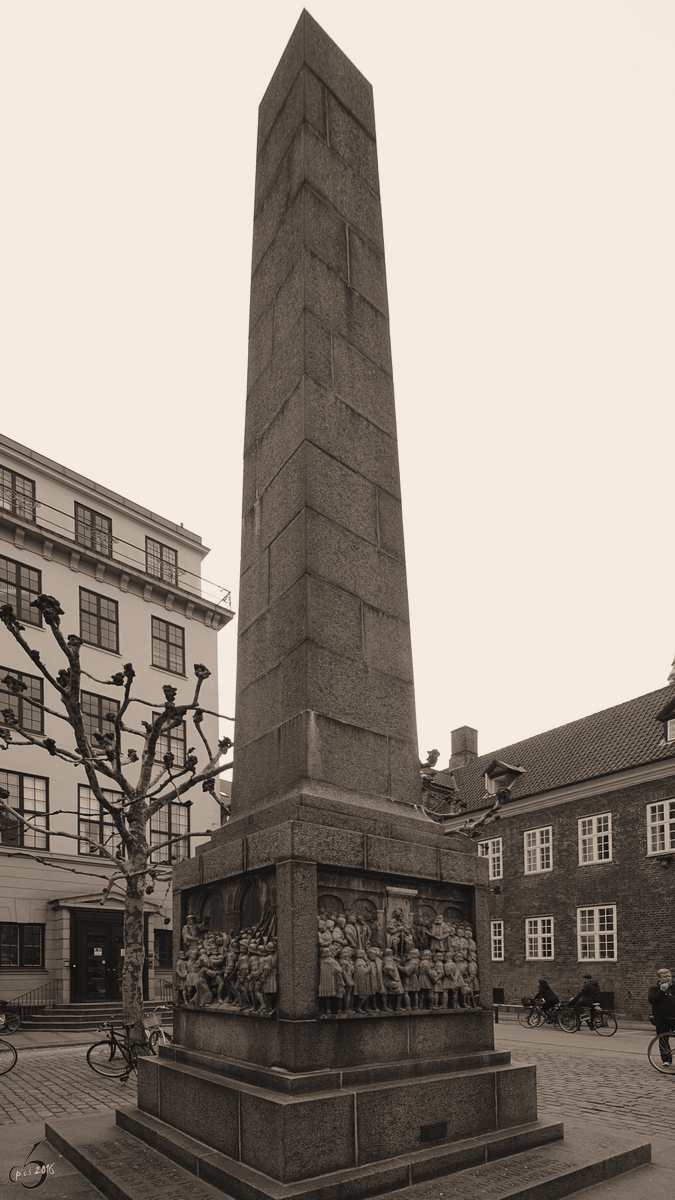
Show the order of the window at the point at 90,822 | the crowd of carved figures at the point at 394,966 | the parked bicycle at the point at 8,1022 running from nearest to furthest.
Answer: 1. the crowd of carved figures at the point at 394,966
2. the parked bicycle at the point at 8,1022
3. the window at the point at 90,822

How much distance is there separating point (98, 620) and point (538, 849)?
728 inches

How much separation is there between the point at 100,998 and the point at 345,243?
26.3m

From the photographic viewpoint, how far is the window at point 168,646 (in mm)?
35531

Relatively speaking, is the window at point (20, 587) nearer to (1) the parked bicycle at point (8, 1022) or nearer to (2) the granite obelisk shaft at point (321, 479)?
(1) the parked bicycle at point (8, 1022)

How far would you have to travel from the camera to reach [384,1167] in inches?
242

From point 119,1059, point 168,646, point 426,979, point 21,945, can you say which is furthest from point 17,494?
point 426,979

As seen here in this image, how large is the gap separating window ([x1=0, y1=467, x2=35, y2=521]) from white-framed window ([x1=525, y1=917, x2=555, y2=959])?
23.3 m

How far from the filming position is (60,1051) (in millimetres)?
20141

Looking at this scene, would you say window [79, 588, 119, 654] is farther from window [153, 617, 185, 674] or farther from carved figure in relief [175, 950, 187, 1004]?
carved figure in relief [175, 950, 187, 1004]

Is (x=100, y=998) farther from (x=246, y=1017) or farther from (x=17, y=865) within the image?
(x=246, y=1017)

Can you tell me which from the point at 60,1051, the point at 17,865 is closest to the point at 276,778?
the point at 60,1051

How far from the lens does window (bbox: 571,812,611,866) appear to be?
104ft

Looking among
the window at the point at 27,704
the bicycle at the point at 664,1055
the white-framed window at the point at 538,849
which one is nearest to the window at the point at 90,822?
the window at the point at 27,704

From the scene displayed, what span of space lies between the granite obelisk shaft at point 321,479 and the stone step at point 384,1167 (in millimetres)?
2615
